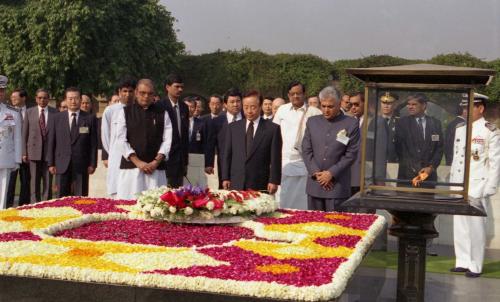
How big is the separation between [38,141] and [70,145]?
38.2 inches

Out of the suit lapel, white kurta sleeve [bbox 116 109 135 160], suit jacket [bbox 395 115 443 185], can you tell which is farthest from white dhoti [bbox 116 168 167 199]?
suit jacket [bbox 395 115 443 185]

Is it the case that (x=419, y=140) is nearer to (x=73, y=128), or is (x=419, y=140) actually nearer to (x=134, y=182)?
(x=134, y=182)

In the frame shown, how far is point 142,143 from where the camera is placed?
6820 millimetres

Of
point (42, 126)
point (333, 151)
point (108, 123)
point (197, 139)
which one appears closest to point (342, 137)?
point (333, 151)

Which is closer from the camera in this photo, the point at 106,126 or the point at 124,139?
the point at 124,139

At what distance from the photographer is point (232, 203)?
16.9 feet

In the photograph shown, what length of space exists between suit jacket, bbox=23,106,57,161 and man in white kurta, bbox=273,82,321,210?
11.4 ft

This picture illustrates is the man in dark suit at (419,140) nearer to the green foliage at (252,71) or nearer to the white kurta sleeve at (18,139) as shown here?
the white kurta sleeve at (18,139)

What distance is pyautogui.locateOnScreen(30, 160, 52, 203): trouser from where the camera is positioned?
9.88 metres

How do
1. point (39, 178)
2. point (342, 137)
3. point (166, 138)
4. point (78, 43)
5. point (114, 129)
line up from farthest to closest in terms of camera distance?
point (78, 43), point (39, 178), point (114, 129), point (166, 138), point (342, 137)

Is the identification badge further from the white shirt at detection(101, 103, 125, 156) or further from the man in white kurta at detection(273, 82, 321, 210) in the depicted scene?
the white shirt at detection(101, 103, 125, 156)

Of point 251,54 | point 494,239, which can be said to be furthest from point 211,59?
point 494,239

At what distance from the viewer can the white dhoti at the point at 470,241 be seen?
7.37m

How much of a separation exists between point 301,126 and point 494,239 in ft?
→ 9.39
